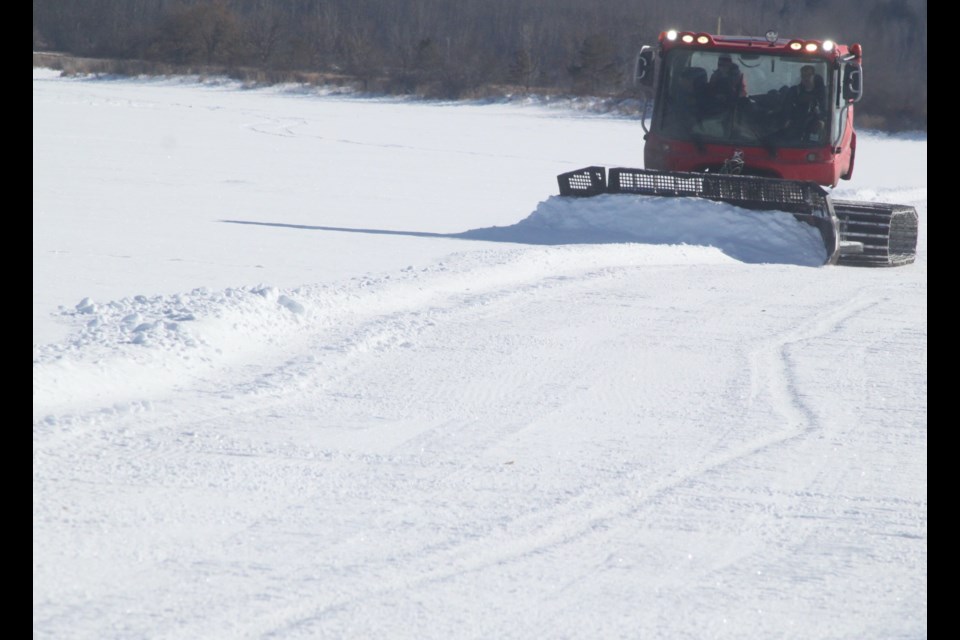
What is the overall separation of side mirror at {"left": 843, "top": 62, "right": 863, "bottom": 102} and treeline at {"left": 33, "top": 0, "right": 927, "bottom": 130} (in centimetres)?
3522

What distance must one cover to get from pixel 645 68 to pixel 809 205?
201 cm

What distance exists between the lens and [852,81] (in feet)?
37.4

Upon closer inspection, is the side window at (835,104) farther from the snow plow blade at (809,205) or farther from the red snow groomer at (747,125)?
the snow plow blade at (809,205)

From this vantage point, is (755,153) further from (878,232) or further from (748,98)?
(878,232)

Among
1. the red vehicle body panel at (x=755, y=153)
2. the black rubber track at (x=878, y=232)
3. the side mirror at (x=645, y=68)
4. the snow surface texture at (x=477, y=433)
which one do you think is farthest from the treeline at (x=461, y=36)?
the snow surface texture at (x=477, y=433)

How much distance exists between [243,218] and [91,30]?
69091mm

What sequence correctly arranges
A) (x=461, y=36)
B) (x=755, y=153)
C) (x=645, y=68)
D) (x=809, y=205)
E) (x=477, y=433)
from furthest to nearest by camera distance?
(x=461, y=36) → (x=755, y=153) → (x=645, y=68) → (x=809, y=205) → (x=477, y=433)

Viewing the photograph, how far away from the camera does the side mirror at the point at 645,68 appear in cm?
1130

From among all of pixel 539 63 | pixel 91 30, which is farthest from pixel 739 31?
pixel 91 30

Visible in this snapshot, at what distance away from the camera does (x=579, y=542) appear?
360cm

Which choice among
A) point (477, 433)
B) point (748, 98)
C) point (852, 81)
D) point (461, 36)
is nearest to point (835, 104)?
point (852, 81)

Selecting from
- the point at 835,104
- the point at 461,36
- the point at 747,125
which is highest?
the point at 461,36

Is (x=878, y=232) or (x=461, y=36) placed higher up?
(x=461, y=36)

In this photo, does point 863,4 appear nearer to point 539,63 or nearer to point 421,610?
point 539,63
